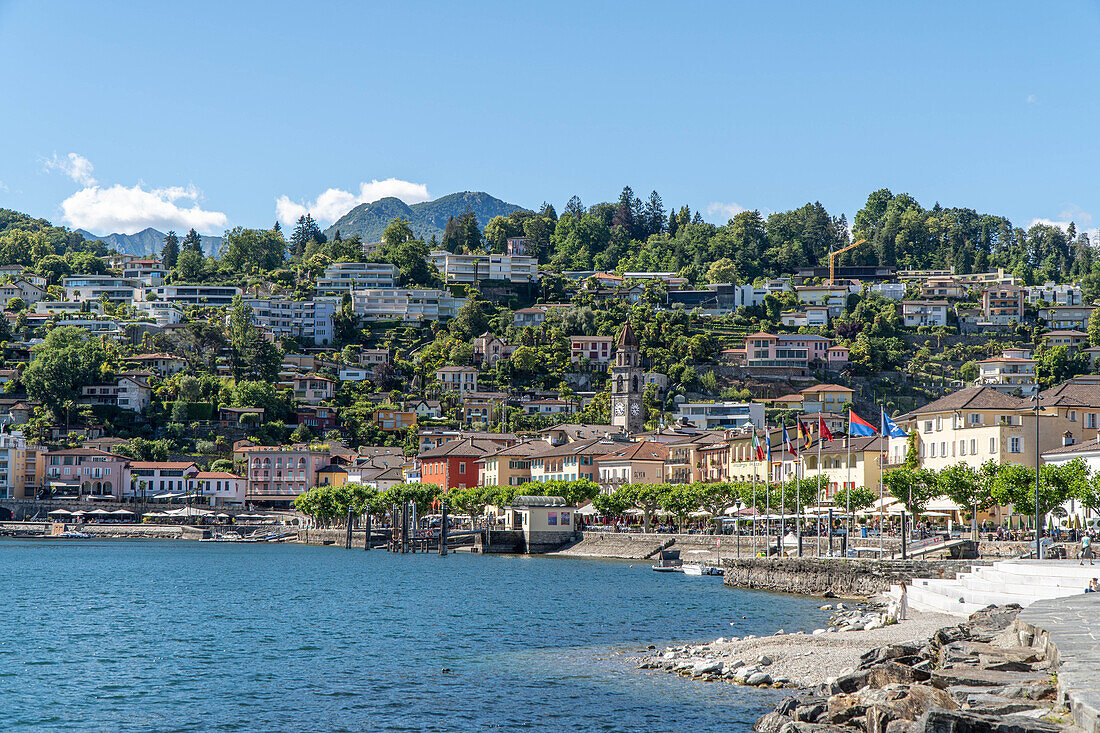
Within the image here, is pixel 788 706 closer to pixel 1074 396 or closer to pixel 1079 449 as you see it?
pixel 1079 449

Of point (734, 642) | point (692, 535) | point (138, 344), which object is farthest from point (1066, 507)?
point (138, 344)

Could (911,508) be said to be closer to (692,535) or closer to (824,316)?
(692,535)

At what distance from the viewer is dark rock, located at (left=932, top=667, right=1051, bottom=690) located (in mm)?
19984

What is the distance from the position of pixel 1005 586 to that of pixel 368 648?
18.5m

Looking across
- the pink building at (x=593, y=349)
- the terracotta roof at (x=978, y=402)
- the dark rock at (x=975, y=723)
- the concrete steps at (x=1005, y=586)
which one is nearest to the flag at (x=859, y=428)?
the concrete steps at (x=1005, y=586)

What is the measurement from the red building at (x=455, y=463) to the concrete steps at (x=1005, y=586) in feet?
270

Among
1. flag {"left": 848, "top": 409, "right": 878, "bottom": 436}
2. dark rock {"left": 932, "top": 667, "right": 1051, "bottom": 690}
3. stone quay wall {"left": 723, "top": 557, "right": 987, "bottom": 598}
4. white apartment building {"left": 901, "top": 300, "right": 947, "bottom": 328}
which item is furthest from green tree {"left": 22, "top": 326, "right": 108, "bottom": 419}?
dark rock {"left": 932, "top": 667, "right": 1051, "bottom": 690}

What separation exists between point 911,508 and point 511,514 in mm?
37372

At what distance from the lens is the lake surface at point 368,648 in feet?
88.5

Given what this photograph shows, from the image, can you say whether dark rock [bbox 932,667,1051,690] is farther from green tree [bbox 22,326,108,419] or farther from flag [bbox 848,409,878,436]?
green tree [bbox 22,326,108,419]

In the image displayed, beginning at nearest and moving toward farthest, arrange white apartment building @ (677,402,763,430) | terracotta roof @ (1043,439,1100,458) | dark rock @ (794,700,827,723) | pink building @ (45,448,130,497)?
dark rock @ (794,700,827,723), terracotta roof @ (1043,439,1100,458), pink building @ (45,448,130,497), white apartment building @ (677,402,763,430)

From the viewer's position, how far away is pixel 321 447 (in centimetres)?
15050

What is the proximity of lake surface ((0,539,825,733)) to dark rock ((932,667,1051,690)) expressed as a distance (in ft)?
15.7

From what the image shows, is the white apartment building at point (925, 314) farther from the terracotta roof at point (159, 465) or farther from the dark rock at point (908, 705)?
the dark rock at point (908, 705)
